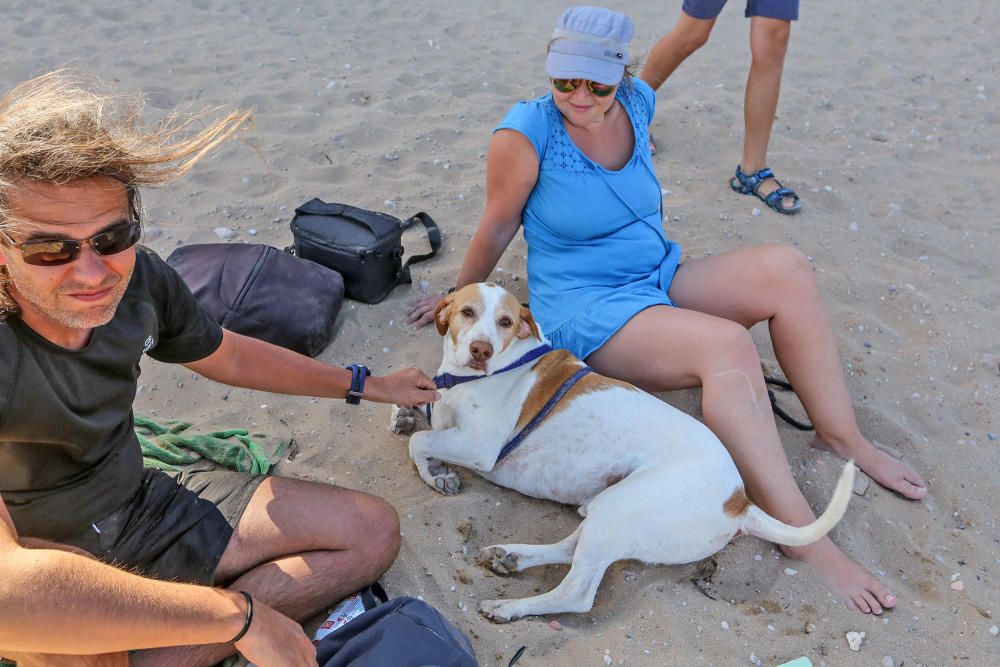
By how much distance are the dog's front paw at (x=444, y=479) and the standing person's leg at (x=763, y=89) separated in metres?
3.02

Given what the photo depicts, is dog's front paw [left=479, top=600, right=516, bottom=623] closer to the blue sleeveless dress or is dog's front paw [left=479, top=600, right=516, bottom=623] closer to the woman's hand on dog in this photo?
the blue sleeveless dress

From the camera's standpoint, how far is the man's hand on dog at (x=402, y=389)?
305 cm

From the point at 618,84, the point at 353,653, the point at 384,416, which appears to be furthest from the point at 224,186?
the point at 353,653

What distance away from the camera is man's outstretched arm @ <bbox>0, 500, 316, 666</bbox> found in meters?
1.80

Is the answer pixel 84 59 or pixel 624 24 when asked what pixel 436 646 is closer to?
pixel 624 24

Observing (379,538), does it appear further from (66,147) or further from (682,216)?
(682,216)

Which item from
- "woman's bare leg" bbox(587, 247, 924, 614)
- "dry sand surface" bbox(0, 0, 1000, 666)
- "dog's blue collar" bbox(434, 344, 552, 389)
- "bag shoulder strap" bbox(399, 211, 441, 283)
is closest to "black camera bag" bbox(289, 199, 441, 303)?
"bag shoulder strap" bbox(399, 211, 441, 283)

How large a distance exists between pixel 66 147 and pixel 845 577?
Result: 2.81 m

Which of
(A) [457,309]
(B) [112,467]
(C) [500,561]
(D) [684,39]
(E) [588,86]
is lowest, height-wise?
(C) [500,561]

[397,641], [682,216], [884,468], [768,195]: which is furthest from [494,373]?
[768,195]

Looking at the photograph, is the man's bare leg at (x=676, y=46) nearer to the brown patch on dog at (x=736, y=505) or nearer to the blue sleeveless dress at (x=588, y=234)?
the blue sleeveless dress at (x=588, y=234)

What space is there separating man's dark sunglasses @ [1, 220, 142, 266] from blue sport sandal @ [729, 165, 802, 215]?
4.09m

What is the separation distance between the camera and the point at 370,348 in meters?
4.07

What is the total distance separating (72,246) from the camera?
2.00 m
